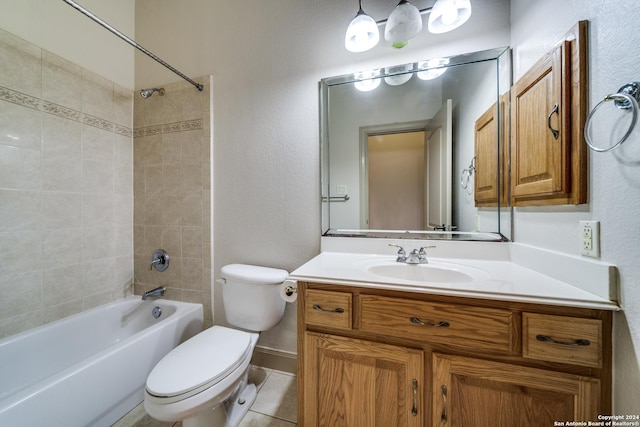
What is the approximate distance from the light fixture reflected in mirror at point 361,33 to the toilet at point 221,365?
134 centimetres

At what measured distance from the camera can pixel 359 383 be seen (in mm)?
860

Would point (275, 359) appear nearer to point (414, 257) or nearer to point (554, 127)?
point (414, 257)

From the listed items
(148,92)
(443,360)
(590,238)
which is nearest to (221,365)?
(443,360)

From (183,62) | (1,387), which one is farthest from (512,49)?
(1,387)

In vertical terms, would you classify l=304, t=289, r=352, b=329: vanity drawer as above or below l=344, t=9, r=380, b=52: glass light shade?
below

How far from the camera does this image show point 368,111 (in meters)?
1.36

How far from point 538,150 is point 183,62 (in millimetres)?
2241

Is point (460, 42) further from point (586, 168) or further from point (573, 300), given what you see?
point (573, 300)

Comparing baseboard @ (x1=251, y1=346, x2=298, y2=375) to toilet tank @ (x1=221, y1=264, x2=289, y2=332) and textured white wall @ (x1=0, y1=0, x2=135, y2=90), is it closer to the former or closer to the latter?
toilet tank @ (x1=221, y1=264, x2=289, y2=332)

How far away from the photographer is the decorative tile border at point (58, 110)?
122cm

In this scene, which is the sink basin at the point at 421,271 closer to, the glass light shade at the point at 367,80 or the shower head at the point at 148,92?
the glass light shade at the point at 367,80

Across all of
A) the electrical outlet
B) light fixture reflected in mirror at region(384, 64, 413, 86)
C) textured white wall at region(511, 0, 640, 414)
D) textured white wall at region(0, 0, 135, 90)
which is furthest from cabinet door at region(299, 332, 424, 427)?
textured white wall at region(0, 0, 135, 90)

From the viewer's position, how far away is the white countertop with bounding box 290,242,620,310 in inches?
26.0

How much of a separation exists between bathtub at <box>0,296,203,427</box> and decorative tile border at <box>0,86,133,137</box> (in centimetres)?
127
